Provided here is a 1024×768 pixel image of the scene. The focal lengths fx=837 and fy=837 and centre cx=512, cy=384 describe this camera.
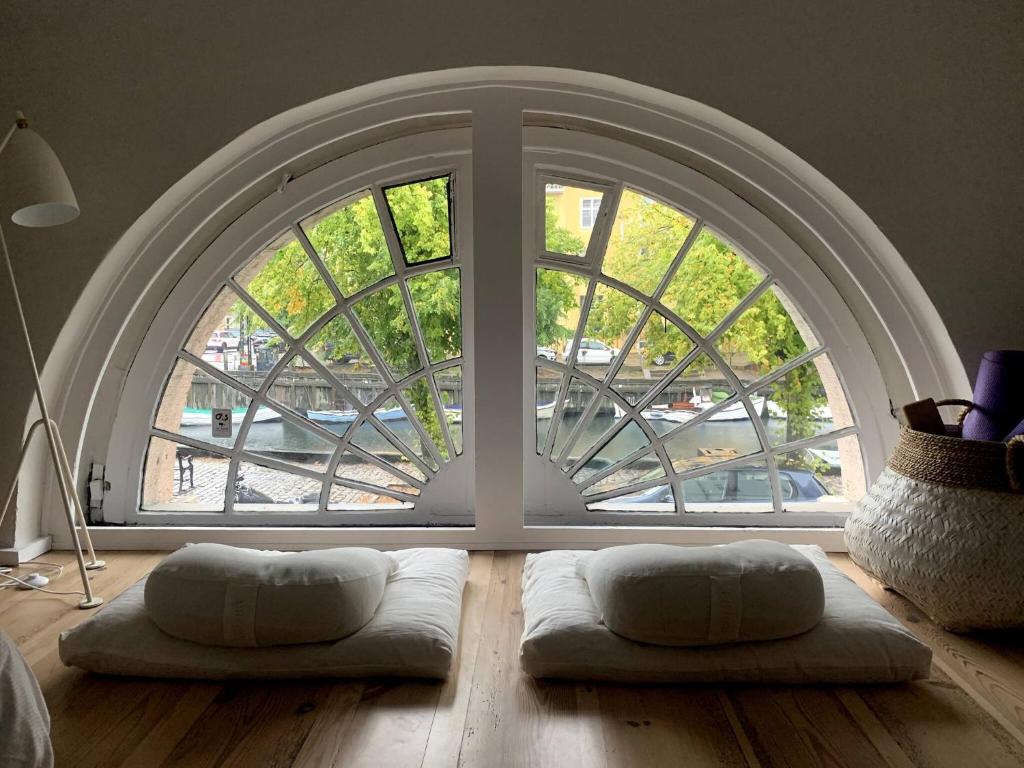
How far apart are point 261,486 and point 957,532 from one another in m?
2.20

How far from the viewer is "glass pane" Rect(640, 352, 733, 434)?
2869 mm

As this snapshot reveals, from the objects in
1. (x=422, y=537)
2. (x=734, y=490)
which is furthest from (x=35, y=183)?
(x=734, y=490)

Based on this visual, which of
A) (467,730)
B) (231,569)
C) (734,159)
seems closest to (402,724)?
(467,730)

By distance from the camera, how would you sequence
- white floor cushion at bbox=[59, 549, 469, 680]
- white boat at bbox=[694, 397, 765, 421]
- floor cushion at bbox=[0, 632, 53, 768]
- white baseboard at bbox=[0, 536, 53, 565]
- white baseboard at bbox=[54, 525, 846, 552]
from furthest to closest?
white boat at bbox=[694, 397, 765, 421]
white baseboard at bbox=[54, 525, 846, 552]
white baseboard at bbox=[0, 536, 53, 565]
white floor cushion at bbox=[59, 549, 469, 680]
floor cushion at bbox=[0, 632, 53, 768]

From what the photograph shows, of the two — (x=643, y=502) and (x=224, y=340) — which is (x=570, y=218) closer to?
(x=643, y=502)

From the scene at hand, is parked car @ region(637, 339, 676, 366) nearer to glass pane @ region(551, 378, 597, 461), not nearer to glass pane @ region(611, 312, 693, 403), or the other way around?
glass pane @ region(611, 312, 693, 403)

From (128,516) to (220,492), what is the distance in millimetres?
316

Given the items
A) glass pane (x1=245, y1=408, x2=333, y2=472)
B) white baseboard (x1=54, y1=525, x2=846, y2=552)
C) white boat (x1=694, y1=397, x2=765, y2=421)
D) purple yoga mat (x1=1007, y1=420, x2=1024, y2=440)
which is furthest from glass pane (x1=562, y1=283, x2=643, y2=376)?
purple yoga mat (x1=1007, y1=420, x2=1024, y2=440)

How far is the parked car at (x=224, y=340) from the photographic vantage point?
2930 millimetres

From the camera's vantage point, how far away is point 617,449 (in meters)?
2.93

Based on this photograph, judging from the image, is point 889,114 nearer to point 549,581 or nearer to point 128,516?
point 549,581

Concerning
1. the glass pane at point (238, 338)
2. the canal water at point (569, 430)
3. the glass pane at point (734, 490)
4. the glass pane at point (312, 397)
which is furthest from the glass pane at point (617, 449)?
the glass pane at point (238, 338)

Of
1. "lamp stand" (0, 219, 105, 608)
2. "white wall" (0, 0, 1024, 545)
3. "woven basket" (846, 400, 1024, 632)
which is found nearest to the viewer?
"woven basket" (846, 400, 1024, 632)

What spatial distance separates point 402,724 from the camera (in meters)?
1.70
